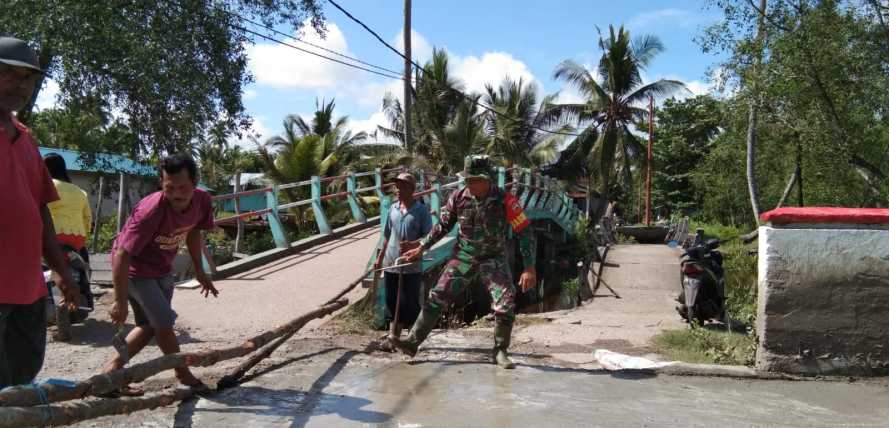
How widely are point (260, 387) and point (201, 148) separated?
7438mm

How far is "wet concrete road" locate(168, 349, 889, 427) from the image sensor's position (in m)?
3.89

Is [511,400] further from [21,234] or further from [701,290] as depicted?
[701,290]

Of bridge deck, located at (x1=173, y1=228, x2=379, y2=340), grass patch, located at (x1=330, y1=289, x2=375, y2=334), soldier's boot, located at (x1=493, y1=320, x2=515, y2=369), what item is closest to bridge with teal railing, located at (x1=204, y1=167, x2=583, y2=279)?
bridge deck, located at (x1=173, y1=228, x2=379, y2=340)

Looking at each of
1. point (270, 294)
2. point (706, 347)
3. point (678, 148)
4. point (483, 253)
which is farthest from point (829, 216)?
point (678, 148)

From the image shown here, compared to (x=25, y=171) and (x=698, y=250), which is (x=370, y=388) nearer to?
(x=25, y=171)

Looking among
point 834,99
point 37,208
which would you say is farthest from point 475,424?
point 834,99

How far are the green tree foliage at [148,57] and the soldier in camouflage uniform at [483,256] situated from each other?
5.58 m

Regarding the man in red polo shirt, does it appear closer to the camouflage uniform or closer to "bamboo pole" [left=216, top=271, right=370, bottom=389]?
"bamboo pole" [left=216, top=271, right=370, bottom=389]

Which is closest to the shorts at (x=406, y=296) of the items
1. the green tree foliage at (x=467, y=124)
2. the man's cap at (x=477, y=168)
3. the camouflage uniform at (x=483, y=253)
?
the camouflage uniform at (x=483, y=253)

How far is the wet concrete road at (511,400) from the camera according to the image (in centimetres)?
389

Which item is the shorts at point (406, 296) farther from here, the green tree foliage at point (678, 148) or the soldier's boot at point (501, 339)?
the green tree foliage at point (678, 148)

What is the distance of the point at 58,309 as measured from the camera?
19.8ft

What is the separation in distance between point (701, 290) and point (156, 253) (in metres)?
5.10

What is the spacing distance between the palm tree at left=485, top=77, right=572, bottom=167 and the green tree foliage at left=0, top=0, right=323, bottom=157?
2142 cm
